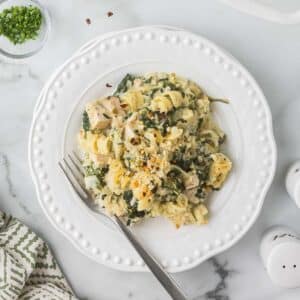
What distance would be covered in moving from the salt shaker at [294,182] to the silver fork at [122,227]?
358mm

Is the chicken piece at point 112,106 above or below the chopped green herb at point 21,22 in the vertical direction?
below

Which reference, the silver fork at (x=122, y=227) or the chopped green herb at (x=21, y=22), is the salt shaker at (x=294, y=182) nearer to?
the silver fork at (x=122, y=227)

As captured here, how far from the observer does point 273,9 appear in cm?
188

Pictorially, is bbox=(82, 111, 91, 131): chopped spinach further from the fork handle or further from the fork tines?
the fork handle

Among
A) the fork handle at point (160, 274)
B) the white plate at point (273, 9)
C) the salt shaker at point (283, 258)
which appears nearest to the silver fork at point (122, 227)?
the fork handle at point (160, 274)

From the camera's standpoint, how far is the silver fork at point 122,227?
183cm

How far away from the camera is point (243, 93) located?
1822 millimetres

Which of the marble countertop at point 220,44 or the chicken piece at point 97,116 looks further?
the marble countertop at point 220,44

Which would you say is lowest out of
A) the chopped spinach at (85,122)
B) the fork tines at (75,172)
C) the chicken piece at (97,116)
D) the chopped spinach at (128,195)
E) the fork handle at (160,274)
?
the fork handle at (160,274)

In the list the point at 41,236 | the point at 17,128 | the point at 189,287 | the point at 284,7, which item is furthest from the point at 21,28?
the point at 189,287

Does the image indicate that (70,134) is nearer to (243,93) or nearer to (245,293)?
(243,93)

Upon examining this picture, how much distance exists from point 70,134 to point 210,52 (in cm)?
38

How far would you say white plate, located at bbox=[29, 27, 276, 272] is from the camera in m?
1.81

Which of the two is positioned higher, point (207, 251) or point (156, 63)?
point (156, 63)
